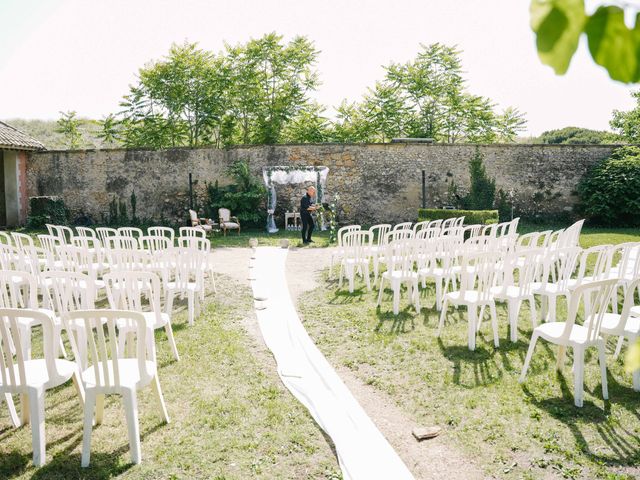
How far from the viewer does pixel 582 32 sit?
1.73 ft

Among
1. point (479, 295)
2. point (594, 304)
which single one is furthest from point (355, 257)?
point (594, 304)

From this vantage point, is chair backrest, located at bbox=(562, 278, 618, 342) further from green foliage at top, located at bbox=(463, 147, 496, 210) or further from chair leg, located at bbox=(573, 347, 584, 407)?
green foliage at top, located at bbox=(463, 147, 496, 210)

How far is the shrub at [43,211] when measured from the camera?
53.9 feet

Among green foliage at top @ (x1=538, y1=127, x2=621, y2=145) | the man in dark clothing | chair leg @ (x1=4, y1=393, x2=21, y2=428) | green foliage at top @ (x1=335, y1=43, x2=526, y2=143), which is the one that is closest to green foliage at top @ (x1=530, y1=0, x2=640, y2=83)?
chair leg @ (x1=4, y1=393, x2=21, y2=428)

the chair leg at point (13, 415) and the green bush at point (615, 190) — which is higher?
the green bush at point (615, 190)

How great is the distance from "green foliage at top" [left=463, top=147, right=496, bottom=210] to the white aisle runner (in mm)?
12208

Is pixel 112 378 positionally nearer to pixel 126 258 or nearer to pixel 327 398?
pixel 327 398

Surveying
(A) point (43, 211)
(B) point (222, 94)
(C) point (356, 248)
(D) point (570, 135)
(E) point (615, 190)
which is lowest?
(C) point (356, 248)

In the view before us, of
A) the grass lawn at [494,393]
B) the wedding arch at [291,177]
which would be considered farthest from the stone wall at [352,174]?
the grass lawn at [494,393]

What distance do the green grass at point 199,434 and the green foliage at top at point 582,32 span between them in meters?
3.00

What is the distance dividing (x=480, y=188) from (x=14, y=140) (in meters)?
16.4

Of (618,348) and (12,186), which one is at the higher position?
(12,186)

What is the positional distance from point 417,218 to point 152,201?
9.65 metres

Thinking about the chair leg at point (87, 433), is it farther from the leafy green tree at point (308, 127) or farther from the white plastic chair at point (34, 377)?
the leafy green tree at point (308, 127)
